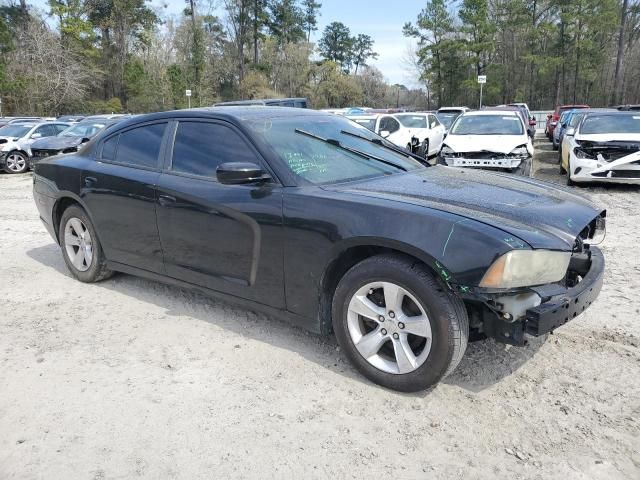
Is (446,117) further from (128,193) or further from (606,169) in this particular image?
(128,193)

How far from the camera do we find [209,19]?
57.3 meters

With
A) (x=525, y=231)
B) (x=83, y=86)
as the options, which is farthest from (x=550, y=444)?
(x=83, y=86)

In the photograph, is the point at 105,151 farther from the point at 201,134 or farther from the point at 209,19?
the point at 209,19

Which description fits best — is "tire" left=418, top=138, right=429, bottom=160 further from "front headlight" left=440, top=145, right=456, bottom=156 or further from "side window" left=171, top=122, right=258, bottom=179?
"side window" left=171, top=122, right=258, bottom=179

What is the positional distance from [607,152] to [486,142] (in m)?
2.17

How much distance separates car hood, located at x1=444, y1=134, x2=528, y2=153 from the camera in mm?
10102

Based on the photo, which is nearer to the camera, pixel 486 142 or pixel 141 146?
pixel 141 146

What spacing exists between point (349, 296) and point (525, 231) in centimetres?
103

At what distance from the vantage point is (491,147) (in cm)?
1013

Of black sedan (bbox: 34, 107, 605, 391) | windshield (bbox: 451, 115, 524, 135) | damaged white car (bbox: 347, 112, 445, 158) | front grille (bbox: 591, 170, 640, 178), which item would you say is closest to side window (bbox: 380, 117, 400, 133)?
damaged white car (bbox: 347, 112, 445, 158)

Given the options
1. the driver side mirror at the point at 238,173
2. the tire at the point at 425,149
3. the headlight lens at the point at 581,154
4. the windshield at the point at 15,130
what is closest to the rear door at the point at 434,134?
the tire at the point at 425,149

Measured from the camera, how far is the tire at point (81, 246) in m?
4.82

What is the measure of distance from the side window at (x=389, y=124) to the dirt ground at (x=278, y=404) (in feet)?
36.0

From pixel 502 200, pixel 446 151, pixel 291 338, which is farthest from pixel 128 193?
pixel 446 151
